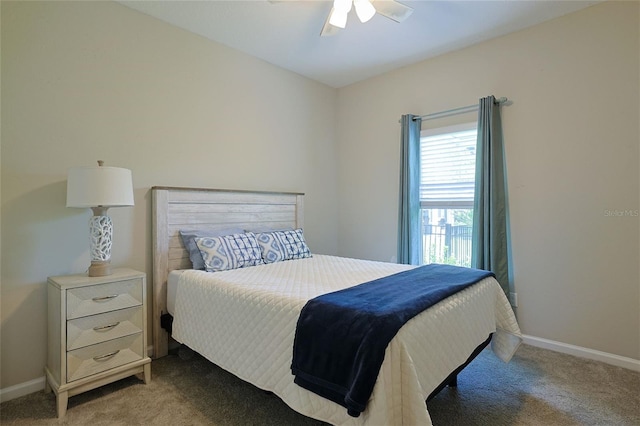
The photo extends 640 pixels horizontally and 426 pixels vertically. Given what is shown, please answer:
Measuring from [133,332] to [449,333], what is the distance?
75.7 inches

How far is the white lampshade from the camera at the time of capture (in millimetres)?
1982

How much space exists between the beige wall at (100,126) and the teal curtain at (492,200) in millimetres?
2033

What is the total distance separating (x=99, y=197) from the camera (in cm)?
199

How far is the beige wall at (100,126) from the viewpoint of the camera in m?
Result: 2.06

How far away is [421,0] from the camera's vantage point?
246cm

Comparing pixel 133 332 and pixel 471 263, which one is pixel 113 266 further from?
pixel 471 263

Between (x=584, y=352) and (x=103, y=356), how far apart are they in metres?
3.44

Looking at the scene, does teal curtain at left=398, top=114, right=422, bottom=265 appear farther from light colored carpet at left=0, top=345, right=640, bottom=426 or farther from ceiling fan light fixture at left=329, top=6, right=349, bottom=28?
ceiling fan light fixture at left=329, top=6, right=349, bottom=28

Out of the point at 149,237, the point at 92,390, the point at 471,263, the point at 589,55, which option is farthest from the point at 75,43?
the point at 589,55

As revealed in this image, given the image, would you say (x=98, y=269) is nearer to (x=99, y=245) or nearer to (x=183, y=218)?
(x=99, y=245)

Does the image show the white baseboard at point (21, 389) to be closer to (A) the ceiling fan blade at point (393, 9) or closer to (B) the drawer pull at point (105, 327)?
(B) the drawer pull at point (105, 327)

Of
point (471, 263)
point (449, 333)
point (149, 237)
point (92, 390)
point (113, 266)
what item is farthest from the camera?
point (471, 263)

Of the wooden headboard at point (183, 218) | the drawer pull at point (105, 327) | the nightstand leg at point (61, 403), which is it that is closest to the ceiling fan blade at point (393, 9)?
the wooden headboard at point (183, 218)

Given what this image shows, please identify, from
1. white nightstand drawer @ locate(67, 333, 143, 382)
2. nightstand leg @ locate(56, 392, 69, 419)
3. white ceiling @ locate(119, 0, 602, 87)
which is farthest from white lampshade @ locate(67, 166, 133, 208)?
white ceiling @ locate(119, 0, 602, 87)
